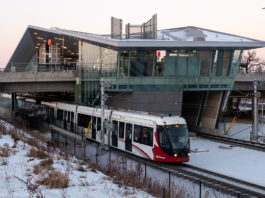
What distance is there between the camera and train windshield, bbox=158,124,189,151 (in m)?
17.0

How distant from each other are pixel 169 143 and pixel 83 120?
388 inches

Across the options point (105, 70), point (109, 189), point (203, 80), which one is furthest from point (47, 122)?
point (109, 189)

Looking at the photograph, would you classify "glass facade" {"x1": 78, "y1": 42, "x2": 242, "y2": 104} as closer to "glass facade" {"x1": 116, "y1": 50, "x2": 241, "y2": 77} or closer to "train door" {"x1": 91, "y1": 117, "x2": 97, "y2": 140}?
"glass facade" {"x1": 116, "y1": 50, "x2": 241, "y2": 77}

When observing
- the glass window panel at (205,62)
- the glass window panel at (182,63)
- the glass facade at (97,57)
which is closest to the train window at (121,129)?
the glass facade at (97,57)

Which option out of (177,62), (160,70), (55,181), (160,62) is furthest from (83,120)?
(55,181)

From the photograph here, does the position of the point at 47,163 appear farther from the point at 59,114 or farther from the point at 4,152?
the point at 59,114

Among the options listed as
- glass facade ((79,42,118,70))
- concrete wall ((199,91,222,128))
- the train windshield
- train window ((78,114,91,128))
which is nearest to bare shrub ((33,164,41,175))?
the train windshield

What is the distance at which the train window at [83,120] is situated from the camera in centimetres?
2433

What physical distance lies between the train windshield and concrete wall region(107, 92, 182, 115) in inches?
574

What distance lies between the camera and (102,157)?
18.9m

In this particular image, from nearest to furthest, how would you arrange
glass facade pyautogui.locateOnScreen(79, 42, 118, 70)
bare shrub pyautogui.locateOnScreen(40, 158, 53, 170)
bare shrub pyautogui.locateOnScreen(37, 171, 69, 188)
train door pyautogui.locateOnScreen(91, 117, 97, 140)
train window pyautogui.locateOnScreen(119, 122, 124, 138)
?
bare shrub pyautogui.locateOnScreen(37, 171, 69, 188) < bare shrub pyautogui.locateOnScreen(40, 158, 53, 170) < train window pyautogui.locateOnScreen(119, 122, 124, 138) < train door pyautogui.locateOnScreen(91, 117, 97, 140) < glass facade pyautogui.locateOnScreen(79, 42, 118, 70)

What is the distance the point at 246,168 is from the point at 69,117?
1508 cm

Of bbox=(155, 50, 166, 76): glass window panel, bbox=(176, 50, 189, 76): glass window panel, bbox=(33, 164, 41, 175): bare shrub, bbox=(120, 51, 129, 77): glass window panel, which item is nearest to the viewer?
bbox=(33, 164, 41, 175): bare shrub

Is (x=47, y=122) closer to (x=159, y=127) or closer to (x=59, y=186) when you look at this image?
(x=159, y=127)
